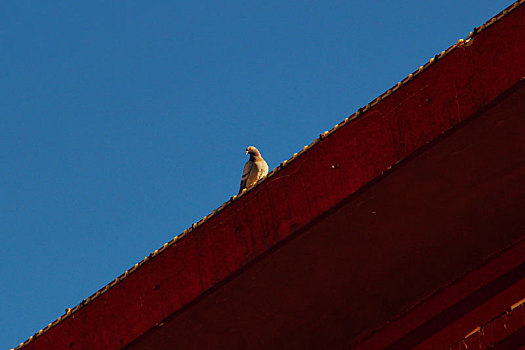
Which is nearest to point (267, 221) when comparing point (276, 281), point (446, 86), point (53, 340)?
point (276, 281)

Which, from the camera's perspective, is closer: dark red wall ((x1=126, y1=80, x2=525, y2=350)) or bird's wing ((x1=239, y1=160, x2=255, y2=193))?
dark red wall ((x1=126, y1=80, x2=525, y2=350))

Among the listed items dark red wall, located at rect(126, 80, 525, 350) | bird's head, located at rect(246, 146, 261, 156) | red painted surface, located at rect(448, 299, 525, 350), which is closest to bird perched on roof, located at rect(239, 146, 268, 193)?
bird's head, located at rect(246, 146, 261, 156)

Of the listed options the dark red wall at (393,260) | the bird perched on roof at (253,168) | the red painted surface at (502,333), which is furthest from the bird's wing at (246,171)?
the red painted surface at (502,333)

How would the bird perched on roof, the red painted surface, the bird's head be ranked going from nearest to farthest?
the red painted surface
the bird perched on roof
the bird's head

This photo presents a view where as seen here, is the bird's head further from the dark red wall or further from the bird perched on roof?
the dark red wall

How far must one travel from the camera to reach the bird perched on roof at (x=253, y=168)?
14.6 m

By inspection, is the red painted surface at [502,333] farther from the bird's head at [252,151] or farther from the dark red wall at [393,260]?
the bird's head at [252,151]

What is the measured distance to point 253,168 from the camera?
48.5 ft

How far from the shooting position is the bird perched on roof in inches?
574

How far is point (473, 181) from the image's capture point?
4.81m

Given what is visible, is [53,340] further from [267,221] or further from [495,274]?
[495,274]

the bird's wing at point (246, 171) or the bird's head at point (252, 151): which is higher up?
the bird's head at point (252, 151)

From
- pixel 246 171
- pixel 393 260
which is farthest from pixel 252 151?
pixel 393 260

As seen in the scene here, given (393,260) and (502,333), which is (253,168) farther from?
(502,333)
